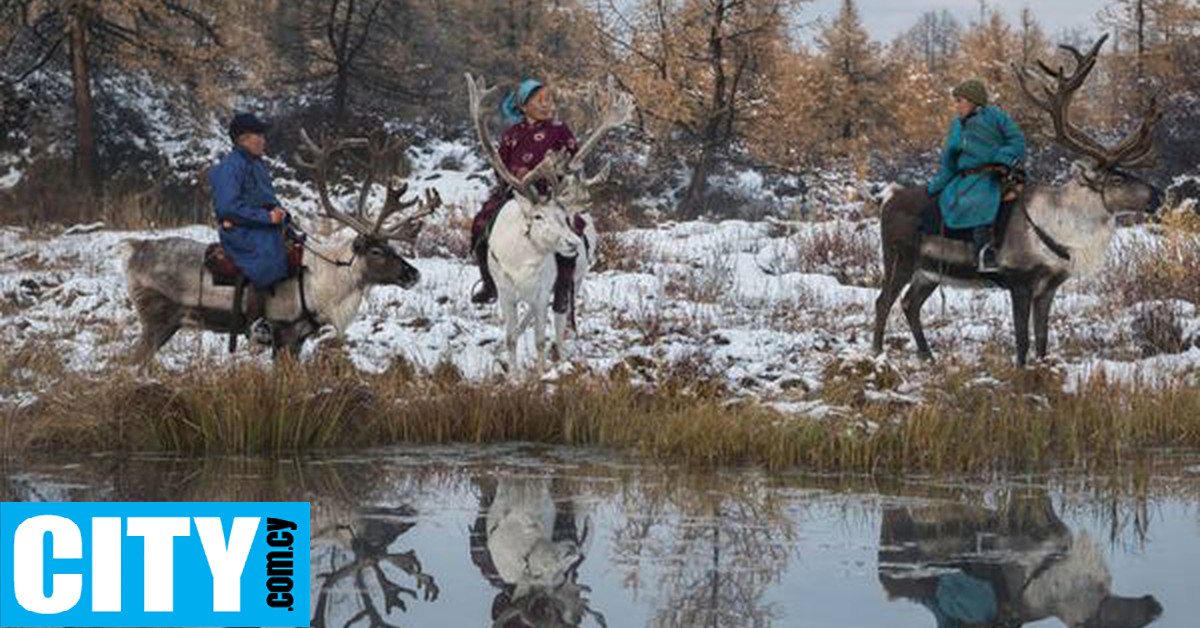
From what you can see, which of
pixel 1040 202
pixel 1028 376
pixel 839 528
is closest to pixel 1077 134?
pixel 1040 202

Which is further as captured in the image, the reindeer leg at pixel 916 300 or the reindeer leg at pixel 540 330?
the reindeer leg at pixel 916 300

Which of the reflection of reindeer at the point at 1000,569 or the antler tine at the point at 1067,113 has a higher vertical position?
the antler tine at the point at 1067,113

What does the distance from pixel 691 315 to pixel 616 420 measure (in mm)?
5525

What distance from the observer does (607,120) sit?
38.2ft

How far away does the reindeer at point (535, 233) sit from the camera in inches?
433

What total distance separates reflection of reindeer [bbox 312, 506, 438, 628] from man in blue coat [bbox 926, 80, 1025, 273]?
6126mm

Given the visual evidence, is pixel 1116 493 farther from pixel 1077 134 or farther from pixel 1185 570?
pixel 1077 134

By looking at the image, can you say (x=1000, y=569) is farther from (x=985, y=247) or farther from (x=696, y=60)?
(x=696, y=60)

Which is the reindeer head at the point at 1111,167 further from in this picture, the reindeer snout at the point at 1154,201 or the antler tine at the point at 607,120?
the antler tine at the point at 607,120

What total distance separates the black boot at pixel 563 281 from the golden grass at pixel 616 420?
76.9 inches

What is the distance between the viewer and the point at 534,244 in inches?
436

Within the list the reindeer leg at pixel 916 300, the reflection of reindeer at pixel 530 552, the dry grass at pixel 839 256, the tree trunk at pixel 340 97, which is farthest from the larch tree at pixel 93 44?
the reflection of reindeer at pixel 530 552

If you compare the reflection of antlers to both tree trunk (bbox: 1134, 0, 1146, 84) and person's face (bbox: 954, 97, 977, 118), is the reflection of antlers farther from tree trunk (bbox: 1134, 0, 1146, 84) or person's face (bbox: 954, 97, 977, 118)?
tree trunk (bbox: 1134, 0, 1146, 84)

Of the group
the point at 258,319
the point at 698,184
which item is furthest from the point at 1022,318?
the point at 698,184
